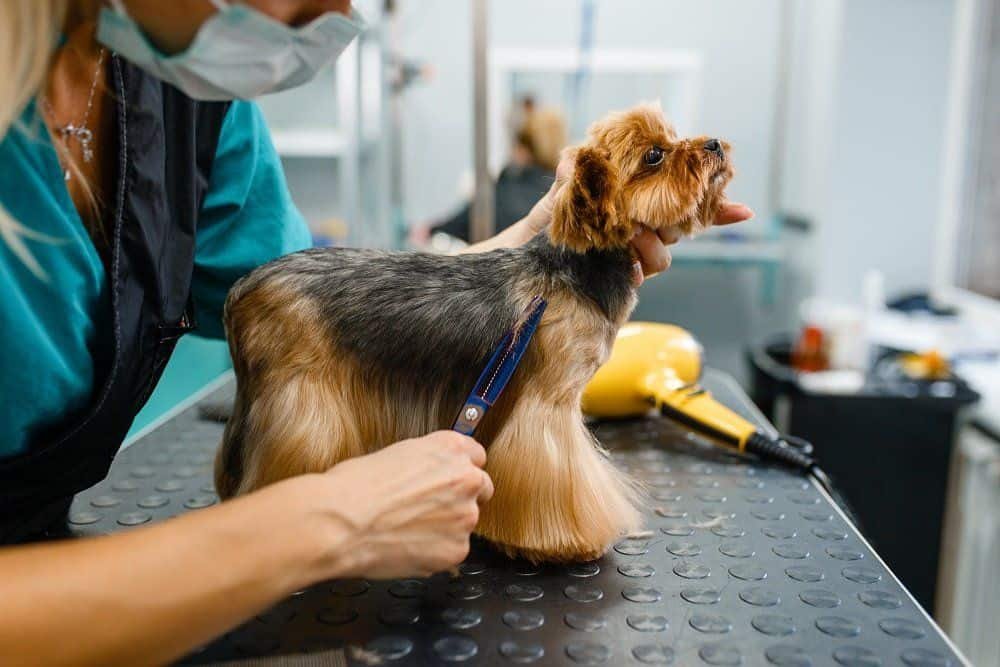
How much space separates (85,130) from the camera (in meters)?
0.84

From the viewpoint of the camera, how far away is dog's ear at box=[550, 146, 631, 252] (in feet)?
2.87

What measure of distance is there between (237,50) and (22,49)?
0.16 metres

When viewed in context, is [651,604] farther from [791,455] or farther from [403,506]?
A: [791,455]

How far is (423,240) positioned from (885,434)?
1.78 m

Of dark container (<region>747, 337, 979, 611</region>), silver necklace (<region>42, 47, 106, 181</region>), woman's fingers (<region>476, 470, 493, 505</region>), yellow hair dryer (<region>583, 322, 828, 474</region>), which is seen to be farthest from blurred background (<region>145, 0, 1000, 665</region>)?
woman's fingers (<region>476, 470, 493, 505</region>)

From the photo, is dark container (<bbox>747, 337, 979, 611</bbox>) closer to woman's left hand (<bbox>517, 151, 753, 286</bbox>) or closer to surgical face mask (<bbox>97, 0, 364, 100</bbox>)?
woman's left hand (<bbox>517, 151, 753, 286</bbox>)

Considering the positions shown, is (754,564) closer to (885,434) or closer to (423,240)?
(885,434)

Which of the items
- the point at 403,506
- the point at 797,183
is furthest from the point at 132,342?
the point at 797,183

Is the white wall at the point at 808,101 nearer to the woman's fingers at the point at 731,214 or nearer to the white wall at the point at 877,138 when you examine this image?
the white wall at the point at 877,138

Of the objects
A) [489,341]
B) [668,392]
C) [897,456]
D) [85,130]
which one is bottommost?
[897,456]

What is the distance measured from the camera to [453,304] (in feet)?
2.98

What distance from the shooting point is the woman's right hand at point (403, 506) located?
0.66 metres

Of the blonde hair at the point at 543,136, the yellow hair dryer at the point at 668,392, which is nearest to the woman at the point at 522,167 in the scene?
the blonde hair at the point at 543,136

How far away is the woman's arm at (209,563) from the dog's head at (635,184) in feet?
1.06
